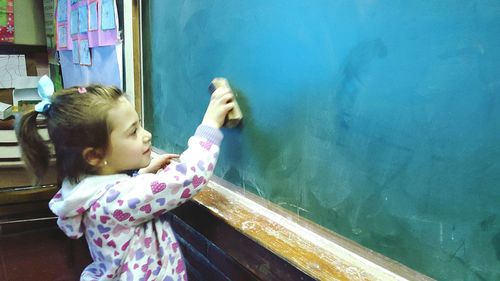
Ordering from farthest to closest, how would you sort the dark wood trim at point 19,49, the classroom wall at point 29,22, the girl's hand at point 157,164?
the dark wood trim at point 19,49 < the classroom wall at point 29,22 < the girl's hand at point 157,164

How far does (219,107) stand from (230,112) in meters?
0.03

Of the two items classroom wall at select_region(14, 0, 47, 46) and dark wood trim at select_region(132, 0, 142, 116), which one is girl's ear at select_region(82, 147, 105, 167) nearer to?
dark wood trim at select_region(132, 0, 142, 116)

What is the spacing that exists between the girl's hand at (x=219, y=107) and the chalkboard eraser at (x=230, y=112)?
11 mm

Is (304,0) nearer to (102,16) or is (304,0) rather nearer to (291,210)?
(291,210)

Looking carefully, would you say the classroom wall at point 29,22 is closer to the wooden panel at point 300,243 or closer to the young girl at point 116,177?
the young girl at point 116,177

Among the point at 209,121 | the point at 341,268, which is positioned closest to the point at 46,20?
the point at 209,121

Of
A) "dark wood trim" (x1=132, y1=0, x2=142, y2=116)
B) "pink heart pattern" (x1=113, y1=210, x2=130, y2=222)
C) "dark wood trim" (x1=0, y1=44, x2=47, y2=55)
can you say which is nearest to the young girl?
"pink heart pattern" (x1=113, y1=210, x2=130, y2=222)

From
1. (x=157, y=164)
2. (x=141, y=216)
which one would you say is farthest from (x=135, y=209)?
(x=157, y=164)

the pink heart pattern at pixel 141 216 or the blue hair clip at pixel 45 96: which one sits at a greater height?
the blue hair clip at pixel 45 96

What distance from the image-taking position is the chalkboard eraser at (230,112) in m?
0.89

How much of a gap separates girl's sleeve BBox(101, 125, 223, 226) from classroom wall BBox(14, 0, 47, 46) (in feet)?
7.46

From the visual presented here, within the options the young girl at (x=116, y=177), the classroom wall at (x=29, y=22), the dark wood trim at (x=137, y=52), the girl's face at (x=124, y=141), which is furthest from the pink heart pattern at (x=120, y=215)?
the classroom wall at (x=29, y=22)

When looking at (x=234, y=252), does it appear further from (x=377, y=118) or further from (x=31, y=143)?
(x=31, y=143)

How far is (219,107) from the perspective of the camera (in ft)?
2.90
